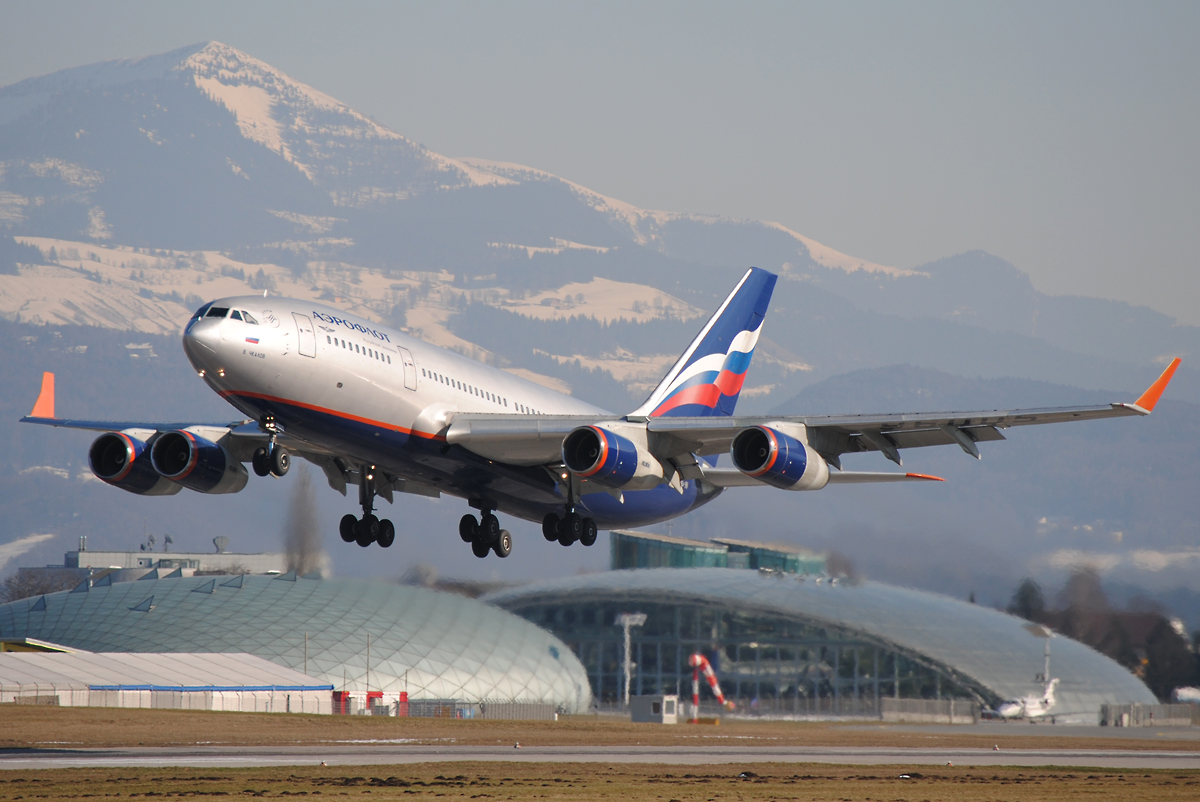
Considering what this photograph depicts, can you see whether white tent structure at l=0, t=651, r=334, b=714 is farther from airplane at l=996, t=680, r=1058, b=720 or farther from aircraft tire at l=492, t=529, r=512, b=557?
airplane at l=996, t=680, r=1058, b=720

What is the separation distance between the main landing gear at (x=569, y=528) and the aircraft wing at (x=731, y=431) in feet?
7.58

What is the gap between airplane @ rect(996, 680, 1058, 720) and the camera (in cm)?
10185

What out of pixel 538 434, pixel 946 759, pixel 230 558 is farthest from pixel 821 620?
pixel 230 558

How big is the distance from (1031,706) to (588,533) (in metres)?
68.6

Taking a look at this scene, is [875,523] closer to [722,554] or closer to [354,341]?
[722,554]

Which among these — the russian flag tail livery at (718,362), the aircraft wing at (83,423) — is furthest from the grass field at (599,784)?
the russian flag tail livery at (718,362)

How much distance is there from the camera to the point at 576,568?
116 meters

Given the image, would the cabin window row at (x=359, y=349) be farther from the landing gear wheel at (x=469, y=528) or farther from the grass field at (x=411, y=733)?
the grass field at (x=411, y=733)

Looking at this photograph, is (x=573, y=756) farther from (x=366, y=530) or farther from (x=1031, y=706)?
(x=1031, y=706)

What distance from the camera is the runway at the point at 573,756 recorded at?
5022 centimetres

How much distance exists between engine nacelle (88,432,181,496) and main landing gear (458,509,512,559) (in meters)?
9.69

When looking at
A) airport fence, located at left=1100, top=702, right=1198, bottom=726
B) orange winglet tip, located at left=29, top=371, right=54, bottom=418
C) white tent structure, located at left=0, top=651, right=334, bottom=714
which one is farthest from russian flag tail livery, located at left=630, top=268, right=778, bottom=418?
airport fence, located at left=1100, top=702, right=1198, bottom=726

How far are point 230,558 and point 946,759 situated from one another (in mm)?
153880

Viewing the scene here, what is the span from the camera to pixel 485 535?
47.5 metres
